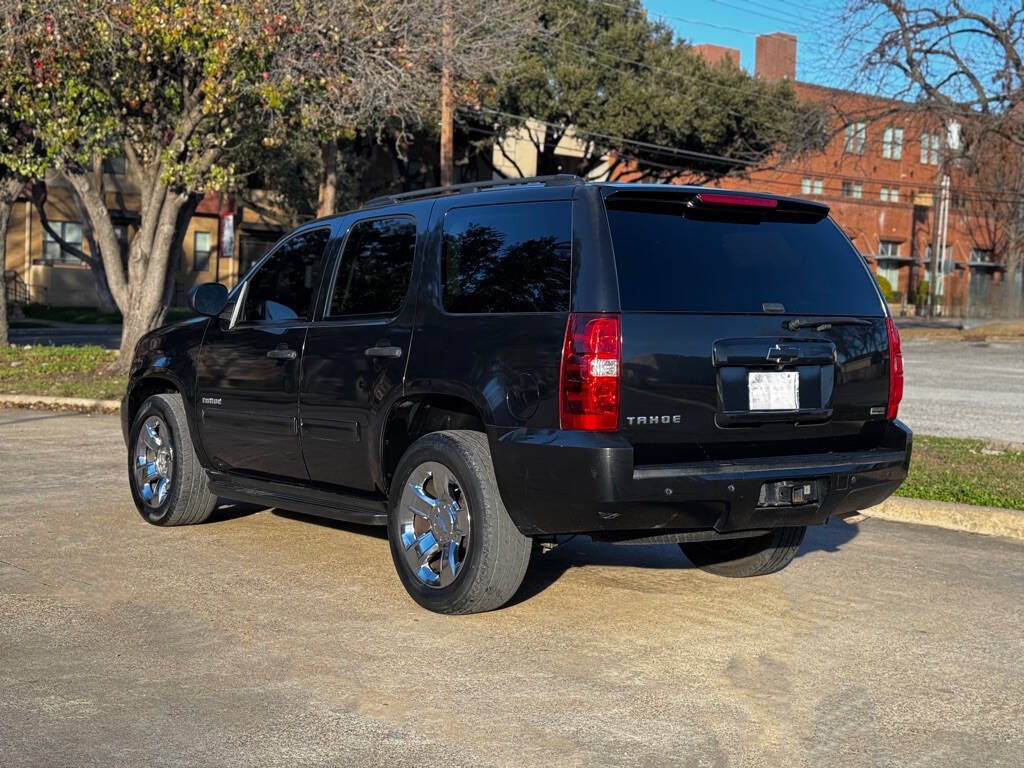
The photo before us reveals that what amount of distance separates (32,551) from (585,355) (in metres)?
3.73

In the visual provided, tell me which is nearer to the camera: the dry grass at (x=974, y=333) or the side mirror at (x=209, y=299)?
the side mirror at (x=209, y=299)

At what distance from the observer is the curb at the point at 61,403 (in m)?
15.5

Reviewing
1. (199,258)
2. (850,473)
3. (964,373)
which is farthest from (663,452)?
(199,258)

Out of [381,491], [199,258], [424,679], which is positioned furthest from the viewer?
[199,258]

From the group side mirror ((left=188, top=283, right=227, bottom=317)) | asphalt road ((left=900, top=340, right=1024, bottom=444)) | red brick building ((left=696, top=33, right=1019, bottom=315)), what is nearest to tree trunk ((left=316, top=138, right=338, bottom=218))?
asphalt road ((left=900, top=340, right=1024, bottom=444))

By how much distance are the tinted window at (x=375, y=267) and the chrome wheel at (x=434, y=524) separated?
951 mm

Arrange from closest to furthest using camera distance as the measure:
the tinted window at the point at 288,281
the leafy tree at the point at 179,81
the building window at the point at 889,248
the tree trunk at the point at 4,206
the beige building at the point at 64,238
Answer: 1. the tinted window at the point at 288,281
2. the leafy tree at the point at 179,81
3. the tree trunk at the point at 4,206
4. the beige building at the point at 64,238
5. the building window at the point at 889,248

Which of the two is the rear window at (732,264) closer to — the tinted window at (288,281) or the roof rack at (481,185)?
the roof rack at (481,185)

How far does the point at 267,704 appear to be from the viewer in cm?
489

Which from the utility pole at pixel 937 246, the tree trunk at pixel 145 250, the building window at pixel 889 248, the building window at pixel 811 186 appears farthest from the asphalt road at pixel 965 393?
the building window at pixel 889 248

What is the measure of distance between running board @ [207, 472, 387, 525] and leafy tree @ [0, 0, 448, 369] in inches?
384

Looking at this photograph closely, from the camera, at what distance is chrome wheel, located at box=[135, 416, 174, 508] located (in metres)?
8.30

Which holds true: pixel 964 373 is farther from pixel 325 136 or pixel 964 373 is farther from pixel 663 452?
pixel 663 452

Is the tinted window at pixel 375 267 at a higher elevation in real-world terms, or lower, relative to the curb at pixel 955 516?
higher
